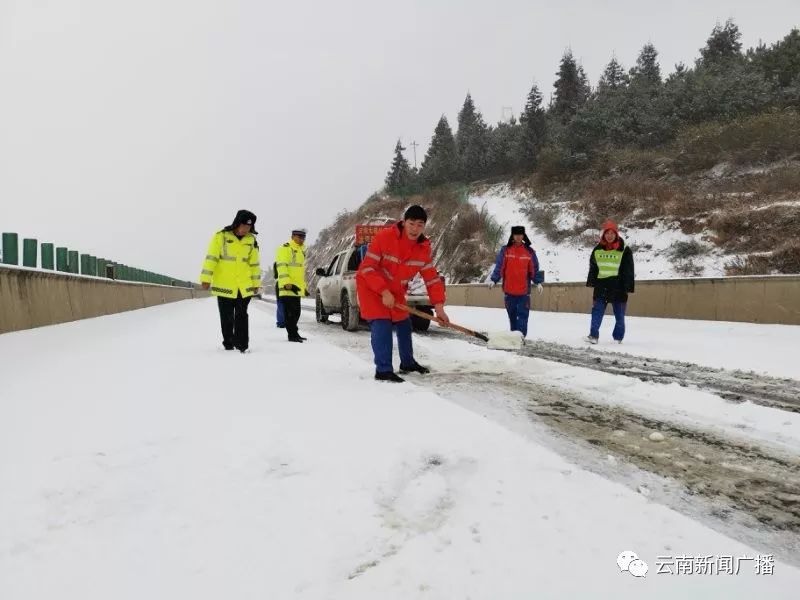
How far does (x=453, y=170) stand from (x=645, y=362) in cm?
4534

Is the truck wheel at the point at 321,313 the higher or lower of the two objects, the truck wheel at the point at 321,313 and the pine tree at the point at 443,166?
the lower

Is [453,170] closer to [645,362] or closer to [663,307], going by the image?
[663,307]

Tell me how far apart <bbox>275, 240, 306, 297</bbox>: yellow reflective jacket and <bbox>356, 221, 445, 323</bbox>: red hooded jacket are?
157 inches

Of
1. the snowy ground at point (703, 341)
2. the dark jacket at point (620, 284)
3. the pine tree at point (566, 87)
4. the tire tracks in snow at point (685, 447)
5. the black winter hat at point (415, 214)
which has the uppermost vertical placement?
the pine tree at point (566, 87)

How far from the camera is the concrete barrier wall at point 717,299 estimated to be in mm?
9508

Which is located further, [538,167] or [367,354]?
[538,167]

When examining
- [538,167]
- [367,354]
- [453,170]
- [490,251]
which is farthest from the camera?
[453,170]

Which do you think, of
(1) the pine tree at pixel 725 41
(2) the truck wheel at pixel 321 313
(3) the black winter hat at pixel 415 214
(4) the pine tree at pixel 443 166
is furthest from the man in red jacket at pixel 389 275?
(1) the pine tree at pixel 725 41

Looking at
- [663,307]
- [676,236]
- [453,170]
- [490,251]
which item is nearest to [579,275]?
[676,236]

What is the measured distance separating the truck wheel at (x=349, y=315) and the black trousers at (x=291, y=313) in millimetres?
1678

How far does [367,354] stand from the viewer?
6.75m

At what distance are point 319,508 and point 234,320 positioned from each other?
552 cm

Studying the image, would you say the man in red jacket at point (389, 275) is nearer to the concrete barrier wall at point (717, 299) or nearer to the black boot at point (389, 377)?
the black boot at point (389, 377)

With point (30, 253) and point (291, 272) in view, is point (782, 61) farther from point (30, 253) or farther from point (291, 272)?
point (30, 253)
